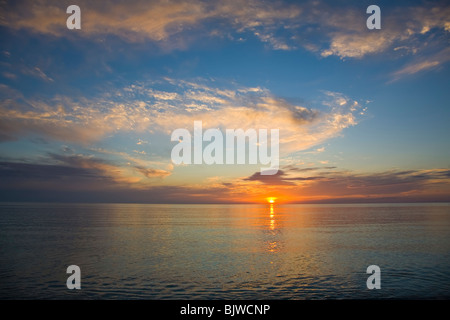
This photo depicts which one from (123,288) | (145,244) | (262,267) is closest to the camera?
(123,288)

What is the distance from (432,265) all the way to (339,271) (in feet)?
40.8

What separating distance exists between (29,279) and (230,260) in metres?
21.9

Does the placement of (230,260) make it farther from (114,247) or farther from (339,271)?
(114,247)

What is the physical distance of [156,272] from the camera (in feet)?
100

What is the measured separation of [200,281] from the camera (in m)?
27.4

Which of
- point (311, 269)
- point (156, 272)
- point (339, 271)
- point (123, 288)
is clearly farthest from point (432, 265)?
point (123, 288)

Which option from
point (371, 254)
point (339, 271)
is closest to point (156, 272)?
point (339, 271)

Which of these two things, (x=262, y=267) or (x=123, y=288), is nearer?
(x=123, y=288)
